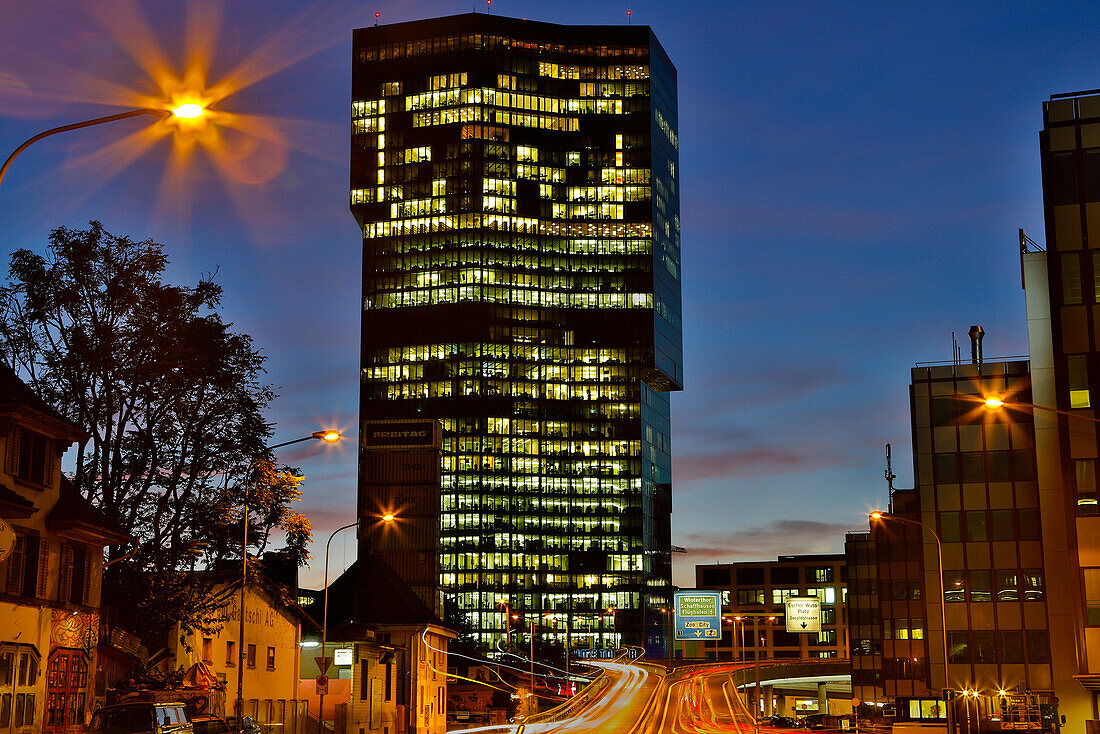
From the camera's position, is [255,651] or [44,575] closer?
[44,575]

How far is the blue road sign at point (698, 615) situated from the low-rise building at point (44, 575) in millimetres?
57010

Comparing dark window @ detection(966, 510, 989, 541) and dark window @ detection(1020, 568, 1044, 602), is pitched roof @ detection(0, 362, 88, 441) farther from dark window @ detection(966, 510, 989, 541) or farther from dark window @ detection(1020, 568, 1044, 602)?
dark window @ detection(1020, 568, 1044, 602)

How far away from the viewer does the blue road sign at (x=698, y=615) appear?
3578 inches

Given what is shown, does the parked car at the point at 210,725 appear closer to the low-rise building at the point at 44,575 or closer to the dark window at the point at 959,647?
the low-rise building at the point at 44,575

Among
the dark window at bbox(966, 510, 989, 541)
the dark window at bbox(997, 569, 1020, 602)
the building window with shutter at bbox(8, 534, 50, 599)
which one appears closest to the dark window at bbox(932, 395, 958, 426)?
the dark window at bbox(966, 510, 989, 541)

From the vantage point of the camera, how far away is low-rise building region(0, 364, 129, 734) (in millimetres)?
34656

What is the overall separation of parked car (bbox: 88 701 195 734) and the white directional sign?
157 ft

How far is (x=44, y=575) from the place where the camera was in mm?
37062

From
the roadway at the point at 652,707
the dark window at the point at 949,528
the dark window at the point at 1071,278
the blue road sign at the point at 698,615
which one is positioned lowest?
the roadway at the point at 652,707

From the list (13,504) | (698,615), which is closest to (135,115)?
(13,504)

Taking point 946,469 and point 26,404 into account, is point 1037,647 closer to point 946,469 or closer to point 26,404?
point 946,469

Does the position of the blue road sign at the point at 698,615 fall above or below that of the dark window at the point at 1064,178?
below

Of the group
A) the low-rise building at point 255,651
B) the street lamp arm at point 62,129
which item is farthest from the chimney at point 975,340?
the street lamp arm at point 62,129

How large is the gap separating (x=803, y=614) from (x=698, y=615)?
19.4m
